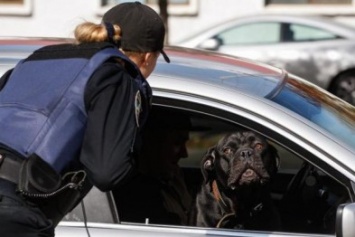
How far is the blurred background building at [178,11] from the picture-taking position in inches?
736

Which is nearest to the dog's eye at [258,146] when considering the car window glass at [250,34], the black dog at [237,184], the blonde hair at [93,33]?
the black dog at [237,184]

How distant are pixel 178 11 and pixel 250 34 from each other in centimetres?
473

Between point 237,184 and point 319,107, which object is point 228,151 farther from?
point 319,107

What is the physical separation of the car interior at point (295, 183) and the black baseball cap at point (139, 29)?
0.47m

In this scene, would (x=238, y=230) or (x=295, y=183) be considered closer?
(x=238, y=230)

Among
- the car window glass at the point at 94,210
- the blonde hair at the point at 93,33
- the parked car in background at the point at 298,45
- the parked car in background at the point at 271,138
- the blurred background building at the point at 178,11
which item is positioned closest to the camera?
the blonde hair at the point at 93,33

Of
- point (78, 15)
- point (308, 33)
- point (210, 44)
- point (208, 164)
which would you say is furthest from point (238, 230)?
point (78, 15)

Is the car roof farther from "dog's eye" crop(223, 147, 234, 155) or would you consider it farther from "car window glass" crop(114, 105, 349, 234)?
"dog's eye" crop(223, 147, 234, 155)

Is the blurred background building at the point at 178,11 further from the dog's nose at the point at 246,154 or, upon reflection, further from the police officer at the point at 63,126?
the police officer at the point at 63,126

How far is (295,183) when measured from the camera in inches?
159

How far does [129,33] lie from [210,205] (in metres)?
0.95

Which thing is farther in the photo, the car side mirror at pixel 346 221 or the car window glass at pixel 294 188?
the car window glass at pixel 294 188

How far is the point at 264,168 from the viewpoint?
3.75 metres

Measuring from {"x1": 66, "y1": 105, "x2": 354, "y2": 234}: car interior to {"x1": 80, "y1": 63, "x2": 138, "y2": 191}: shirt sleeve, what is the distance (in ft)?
2.30
